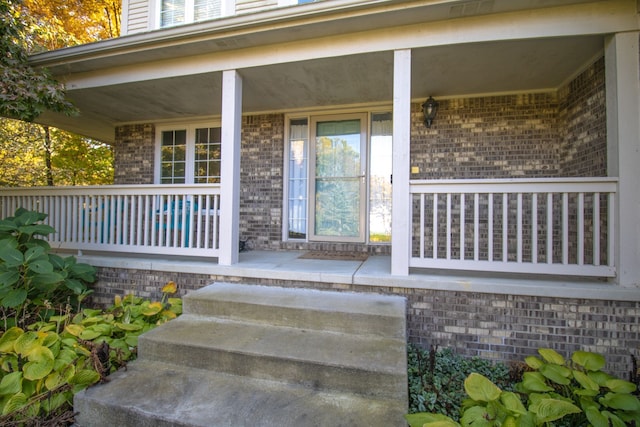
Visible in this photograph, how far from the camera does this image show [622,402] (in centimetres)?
195

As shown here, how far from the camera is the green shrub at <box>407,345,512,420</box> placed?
2.21 m

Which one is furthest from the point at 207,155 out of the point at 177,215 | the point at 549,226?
the point at 549,226

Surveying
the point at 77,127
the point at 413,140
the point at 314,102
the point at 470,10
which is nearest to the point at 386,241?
the point at 413,140

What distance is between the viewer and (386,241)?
477 centimetres

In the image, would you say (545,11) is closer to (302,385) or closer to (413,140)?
(413,140)

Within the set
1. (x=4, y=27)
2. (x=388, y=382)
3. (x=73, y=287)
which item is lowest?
(x=388, y=382)

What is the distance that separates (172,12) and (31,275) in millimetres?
4374

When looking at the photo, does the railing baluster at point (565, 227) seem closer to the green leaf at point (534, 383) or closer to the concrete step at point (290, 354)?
the green leaf at point (534, 383)

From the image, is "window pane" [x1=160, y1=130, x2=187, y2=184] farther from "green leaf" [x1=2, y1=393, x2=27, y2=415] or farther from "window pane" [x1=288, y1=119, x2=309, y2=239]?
"green leaf" [x1=2, y1=393, x2=27, y2=415]

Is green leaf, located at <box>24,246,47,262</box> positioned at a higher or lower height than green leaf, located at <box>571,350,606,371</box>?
higher

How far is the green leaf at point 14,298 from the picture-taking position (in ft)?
8.78

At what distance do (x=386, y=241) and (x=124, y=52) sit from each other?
160 inches

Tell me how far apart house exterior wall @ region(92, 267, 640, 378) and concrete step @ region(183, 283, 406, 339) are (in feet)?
0.84

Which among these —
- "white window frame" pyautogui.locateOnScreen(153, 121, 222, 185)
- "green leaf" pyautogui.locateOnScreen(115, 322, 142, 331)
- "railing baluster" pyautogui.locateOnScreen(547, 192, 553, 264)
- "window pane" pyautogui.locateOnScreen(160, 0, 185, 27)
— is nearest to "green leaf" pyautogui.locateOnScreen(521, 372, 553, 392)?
"railing baluster" pyautogui.locateOnScreen(547, 192, 553, 264)
